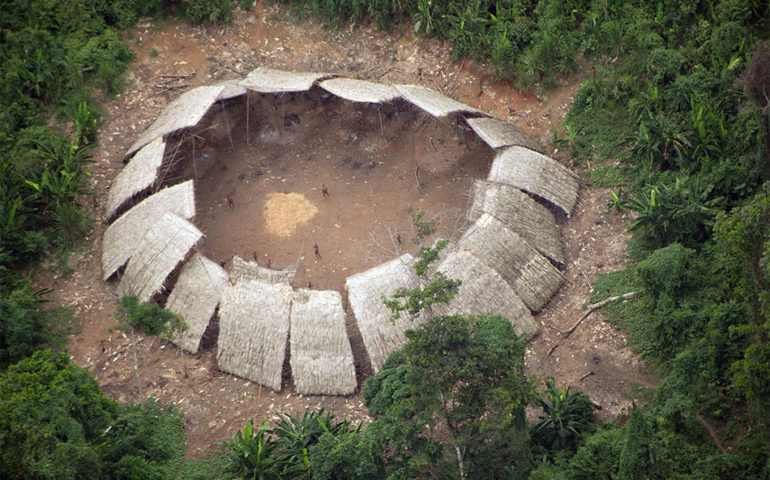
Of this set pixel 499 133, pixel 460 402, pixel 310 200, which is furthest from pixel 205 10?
pixel 460 402

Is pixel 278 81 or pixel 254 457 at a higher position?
pixel 278 81

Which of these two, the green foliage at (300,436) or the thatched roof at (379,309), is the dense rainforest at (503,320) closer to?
the green foliage at (300,436)

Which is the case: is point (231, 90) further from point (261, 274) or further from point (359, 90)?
point (261, 274)

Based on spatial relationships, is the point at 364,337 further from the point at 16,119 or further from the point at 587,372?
the point at 16,119

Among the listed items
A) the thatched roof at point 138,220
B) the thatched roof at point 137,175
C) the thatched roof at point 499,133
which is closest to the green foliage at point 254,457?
the thatched roof at point 138,220

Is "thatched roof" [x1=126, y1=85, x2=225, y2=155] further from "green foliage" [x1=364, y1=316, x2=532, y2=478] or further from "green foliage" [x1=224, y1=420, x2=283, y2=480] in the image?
"green foliage" [x1=364, y1=316, x2=532, y2=478]

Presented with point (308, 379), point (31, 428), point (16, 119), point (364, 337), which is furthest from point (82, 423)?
point (16, 119)

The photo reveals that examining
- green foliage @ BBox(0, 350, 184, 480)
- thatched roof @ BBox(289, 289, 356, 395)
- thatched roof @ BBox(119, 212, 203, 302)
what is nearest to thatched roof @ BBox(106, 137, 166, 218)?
thatched roof @ BBox(119, 212, 203, 302)
